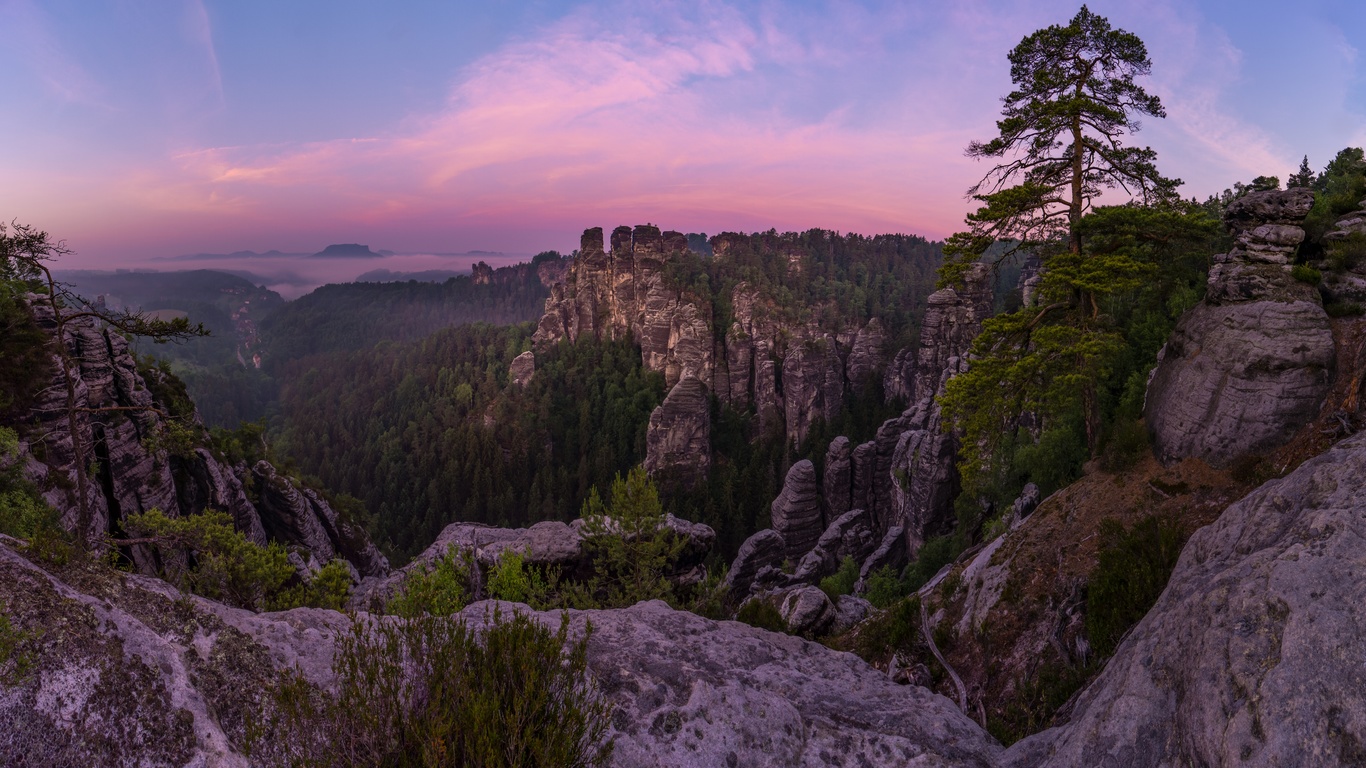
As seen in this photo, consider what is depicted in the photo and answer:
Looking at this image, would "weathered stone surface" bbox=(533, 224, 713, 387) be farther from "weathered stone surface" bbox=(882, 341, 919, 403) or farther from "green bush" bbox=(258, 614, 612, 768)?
"green bush" bbox=(258, 614, 612, 768)

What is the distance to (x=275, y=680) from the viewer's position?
6.30 m

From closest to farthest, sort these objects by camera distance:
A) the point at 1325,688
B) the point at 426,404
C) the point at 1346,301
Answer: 1. the point at 1325,688
2. the point at 1346,301
3. the point at 426,404

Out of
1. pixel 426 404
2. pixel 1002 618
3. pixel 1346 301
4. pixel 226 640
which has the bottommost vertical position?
pixel 426 404

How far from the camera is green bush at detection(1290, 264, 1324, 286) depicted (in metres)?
12.7

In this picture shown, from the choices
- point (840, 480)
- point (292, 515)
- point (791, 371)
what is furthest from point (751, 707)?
point (791, 371)

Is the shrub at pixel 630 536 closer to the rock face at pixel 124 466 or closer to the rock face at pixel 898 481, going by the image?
the rock face at pixel 124 466

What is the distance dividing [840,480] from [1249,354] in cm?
4248

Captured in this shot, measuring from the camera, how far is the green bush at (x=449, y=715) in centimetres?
477

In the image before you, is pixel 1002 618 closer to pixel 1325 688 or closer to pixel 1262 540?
pixel 1262 540

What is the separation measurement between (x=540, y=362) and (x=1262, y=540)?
119m

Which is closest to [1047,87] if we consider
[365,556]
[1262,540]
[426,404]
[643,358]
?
[1262,540]

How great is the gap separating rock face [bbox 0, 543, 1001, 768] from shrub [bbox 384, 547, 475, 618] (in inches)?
216

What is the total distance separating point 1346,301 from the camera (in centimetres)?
1244

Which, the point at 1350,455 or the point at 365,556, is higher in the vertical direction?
the point at 1350,455
